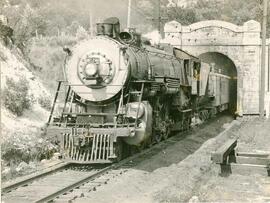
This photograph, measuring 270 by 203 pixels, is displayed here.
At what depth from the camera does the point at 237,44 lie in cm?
2884

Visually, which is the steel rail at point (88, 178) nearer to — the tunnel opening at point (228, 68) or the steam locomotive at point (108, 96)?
the steam locomotive at point (108, 96)

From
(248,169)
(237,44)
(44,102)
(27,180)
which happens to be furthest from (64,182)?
(237,44)

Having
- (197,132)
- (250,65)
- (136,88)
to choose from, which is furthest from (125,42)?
(250,65)

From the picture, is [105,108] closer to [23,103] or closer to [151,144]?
[151,144]

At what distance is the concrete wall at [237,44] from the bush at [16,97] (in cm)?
1604

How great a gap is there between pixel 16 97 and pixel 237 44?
18.2 meters

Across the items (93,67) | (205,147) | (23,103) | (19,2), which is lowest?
(205,147)

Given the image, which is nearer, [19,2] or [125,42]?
[125,42]

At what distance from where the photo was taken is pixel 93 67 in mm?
10672

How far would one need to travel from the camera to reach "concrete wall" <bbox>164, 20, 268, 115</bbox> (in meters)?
28.7

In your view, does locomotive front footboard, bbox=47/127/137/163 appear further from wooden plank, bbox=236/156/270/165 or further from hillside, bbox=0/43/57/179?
wooden plank, bbox=236/156/270/165

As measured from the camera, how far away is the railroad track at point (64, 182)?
25.4 feet

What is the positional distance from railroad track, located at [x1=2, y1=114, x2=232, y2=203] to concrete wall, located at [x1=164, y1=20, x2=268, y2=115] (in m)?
19.1

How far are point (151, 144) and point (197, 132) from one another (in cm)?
532
